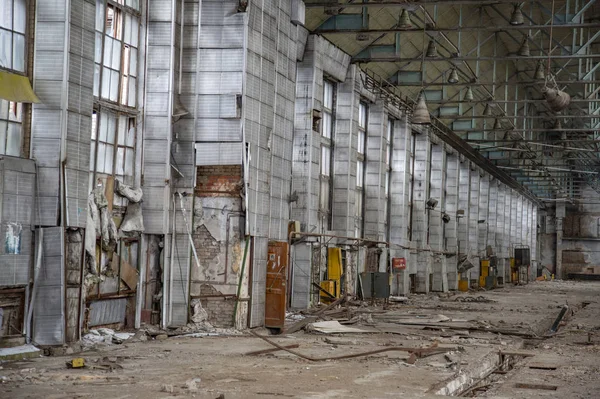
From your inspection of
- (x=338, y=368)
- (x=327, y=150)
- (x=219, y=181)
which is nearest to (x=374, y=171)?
(x=327, y=150)

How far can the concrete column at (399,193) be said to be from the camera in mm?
37281

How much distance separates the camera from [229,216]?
18.5 meters

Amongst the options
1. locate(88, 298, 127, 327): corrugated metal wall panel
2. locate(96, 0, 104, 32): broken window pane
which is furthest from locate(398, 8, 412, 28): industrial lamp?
locate(88, 298, 127, 327): corrugated metal wall panel

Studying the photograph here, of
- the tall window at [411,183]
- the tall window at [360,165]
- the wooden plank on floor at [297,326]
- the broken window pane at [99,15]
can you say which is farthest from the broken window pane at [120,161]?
the tall window at [411,183]

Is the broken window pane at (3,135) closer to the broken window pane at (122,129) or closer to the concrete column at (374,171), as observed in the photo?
the broken window pane at (122,129)

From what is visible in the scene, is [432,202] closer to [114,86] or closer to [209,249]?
[209,249]

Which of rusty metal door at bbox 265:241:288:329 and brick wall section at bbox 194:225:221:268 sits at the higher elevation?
Result: brick wall section at bbox 194:225:221:268

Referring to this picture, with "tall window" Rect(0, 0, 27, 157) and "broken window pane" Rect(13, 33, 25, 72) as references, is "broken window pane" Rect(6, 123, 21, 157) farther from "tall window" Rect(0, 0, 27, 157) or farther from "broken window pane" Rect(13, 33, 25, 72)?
"broken window pane" Rect(13, 33, 25, 72)

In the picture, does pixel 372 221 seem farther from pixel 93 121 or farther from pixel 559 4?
pixel 93 121

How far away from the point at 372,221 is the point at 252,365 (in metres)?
20.7

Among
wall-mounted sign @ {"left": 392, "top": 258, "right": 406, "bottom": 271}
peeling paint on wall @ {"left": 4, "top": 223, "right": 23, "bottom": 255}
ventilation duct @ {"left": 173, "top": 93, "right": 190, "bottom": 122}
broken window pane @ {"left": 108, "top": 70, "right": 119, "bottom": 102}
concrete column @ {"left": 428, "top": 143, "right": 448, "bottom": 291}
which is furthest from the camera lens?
concrete column @ {"left": 428, "top": 143, "right": 448, "bottom": 291}

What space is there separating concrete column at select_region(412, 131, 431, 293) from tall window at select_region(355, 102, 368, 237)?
25.6ft

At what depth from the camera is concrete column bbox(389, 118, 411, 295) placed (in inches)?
1468

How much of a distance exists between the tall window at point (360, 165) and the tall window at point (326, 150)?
3.22 m
